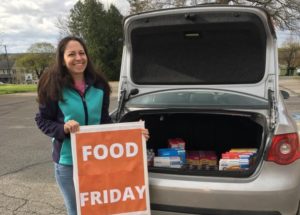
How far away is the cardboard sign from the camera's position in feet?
9.18

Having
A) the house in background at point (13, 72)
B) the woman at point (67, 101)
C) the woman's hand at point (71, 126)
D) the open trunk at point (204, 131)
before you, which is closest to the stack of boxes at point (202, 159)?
the open trunk at point (204, 131)

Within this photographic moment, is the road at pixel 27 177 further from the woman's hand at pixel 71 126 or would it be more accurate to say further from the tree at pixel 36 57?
the tree at pixel 36 57

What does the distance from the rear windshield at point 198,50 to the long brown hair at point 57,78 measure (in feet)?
3.10

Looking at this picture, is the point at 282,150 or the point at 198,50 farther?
the point at 198,50

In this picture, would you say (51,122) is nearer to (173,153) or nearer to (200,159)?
(173,153)

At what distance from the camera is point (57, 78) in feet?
8.98

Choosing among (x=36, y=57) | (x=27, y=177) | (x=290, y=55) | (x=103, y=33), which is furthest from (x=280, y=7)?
(x=36, y=57)

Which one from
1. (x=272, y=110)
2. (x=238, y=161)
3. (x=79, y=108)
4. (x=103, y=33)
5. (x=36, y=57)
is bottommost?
(x=238, y=161)

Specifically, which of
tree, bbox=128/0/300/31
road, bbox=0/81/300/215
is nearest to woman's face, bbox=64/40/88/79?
road, bbox=0/81/300/215

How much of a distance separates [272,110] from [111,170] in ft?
4.45

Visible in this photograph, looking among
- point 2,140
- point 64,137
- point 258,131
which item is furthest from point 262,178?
point 2,140

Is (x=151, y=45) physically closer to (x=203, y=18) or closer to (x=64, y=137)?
(x=203, y=18)

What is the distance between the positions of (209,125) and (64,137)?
6.24ft

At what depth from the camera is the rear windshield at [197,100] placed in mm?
3432
